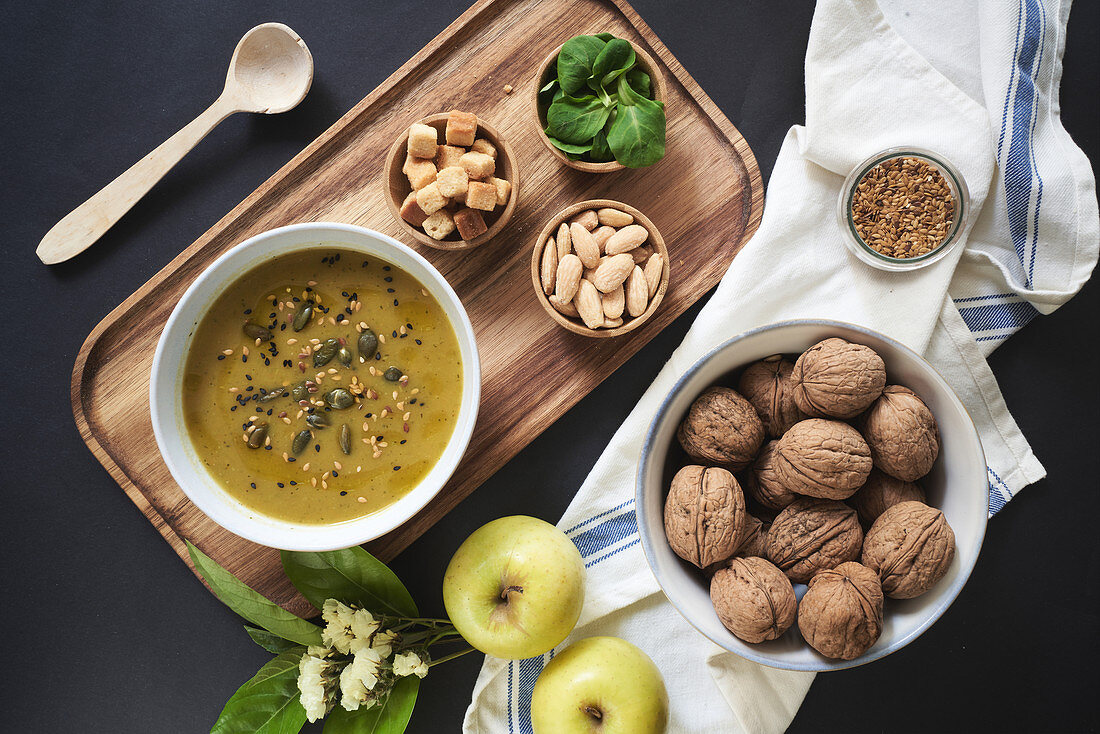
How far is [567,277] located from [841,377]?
0.69 meters

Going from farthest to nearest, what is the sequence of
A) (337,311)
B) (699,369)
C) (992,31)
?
(992,31)
(337,311)
(699,369)

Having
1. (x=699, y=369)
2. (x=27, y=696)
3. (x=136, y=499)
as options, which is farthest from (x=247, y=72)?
(x=27, y=696)

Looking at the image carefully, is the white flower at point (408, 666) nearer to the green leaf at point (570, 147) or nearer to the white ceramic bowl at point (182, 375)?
the white ceramic bowl at point (182, 375)

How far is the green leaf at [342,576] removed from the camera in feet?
6.16

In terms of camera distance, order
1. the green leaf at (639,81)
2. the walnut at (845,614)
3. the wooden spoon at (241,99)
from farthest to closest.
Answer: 1. the wooden spoon at (241,99)
2. the green leaf at (639,81)
3. the walnut at (845,614)

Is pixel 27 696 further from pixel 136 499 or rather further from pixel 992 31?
pixel 992 31

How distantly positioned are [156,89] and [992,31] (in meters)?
2.40

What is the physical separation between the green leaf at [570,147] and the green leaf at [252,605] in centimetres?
139

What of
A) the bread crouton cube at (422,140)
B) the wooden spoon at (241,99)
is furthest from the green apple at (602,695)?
the wooden spoon at (241,99)

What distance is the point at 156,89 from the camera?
2.14m

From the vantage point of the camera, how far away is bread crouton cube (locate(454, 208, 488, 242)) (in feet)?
5.87

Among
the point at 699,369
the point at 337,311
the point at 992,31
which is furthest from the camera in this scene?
the point at 992,31

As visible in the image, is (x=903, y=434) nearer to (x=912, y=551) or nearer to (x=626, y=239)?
(x=912, y=551)

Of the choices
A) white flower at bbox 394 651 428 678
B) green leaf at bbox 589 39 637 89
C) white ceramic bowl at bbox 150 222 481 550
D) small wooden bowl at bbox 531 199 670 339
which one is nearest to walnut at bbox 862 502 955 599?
small wooden bowl at bbox 531 199 670 339
